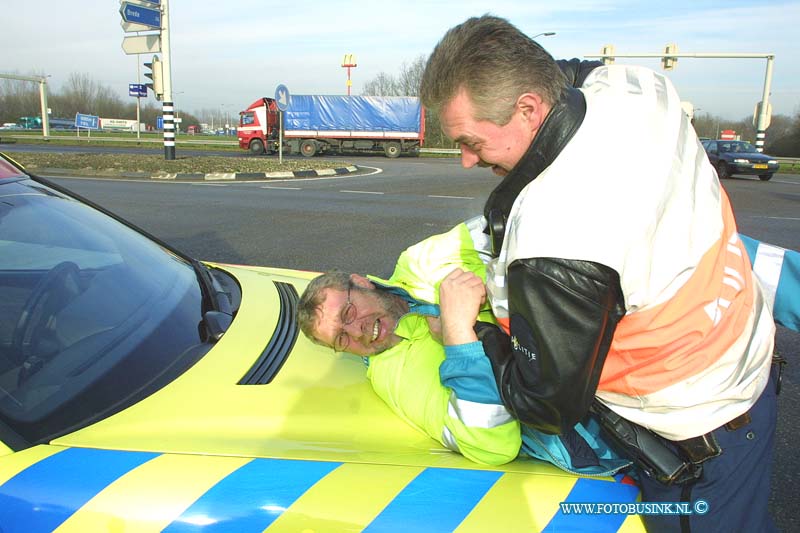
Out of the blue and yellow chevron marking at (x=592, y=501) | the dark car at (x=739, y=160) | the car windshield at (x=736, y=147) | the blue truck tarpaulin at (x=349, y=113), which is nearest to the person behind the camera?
the blue and yellow chevron marking at (x=592, y=501)

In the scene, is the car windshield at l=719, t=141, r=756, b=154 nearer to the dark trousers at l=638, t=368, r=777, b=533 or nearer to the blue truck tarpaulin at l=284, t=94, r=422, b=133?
the blue truck tarpaulin at l=284, t=94, r=422, b=133

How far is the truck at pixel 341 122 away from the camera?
2891 cm

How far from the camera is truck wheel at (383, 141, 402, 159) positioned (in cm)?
2911

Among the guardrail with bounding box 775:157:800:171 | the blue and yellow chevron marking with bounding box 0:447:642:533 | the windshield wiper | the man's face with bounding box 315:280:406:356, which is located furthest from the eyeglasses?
the guardrail with bounding box 775:157:800:171

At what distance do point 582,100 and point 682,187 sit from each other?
0.28 metres

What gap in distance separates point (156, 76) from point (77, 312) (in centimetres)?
1708

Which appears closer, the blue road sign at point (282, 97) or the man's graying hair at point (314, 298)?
the man's graying hair at point (314, 298)

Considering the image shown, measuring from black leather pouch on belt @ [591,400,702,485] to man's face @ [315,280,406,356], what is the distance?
0.86 meters

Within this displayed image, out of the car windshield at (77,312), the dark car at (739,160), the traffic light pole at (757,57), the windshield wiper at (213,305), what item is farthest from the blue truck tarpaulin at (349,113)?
the car windshield at (77,312)

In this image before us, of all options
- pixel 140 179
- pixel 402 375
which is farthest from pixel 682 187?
pixel 140 179

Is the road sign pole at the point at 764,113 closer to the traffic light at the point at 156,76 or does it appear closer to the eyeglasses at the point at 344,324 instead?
the traffic light at the point at 156,76

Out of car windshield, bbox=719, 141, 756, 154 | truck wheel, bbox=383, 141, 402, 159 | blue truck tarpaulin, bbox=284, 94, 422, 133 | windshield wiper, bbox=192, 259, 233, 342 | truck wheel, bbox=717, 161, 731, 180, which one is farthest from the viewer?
truck wheel, bbox=383, 141, 402, 159

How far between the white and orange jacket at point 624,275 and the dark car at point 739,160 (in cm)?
1852

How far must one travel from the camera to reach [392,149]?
1148 inches
